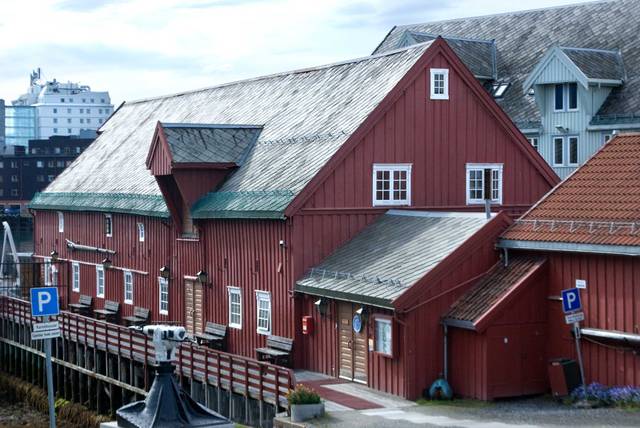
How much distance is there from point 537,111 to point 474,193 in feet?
51.8

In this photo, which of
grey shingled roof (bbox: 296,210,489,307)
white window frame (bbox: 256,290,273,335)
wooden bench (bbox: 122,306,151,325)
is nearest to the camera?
grey shingled roof (bbox: 296,210,489,307)

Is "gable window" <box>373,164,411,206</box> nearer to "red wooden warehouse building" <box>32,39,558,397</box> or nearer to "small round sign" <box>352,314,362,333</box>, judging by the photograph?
"red wooden warehouse building" <box>32,39,558,397</box>

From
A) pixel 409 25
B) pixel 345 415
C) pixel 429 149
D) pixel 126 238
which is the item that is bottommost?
pixel 345 415

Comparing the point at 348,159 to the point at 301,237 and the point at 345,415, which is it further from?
the point at 345,415

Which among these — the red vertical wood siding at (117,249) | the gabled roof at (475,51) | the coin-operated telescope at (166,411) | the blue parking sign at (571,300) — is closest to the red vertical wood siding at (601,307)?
the blue parking sign at (571,300)

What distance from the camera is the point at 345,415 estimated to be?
23484 mm

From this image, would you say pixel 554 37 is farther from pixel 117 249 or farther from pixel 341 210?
pixel 341 210

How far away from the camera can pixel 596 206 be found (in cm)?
2544

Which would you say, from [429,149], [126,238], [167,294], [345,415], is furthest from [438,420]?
[126,238]

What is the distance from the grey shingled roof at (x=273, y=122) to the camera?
32.2 metres

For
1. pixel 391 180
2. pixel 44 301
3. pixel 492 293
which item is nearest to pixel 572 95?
pixel 391 180

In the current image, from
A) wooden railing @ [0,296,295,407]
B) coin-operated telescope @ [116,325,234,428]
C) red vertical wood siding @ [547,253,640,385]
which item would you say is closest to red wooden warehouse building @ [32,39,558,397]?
red vertical wood siding @ [547,253,640,385]

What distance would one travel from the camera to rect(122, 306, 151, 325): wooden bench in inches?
1551

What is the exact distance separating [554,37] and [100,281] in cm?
2175
